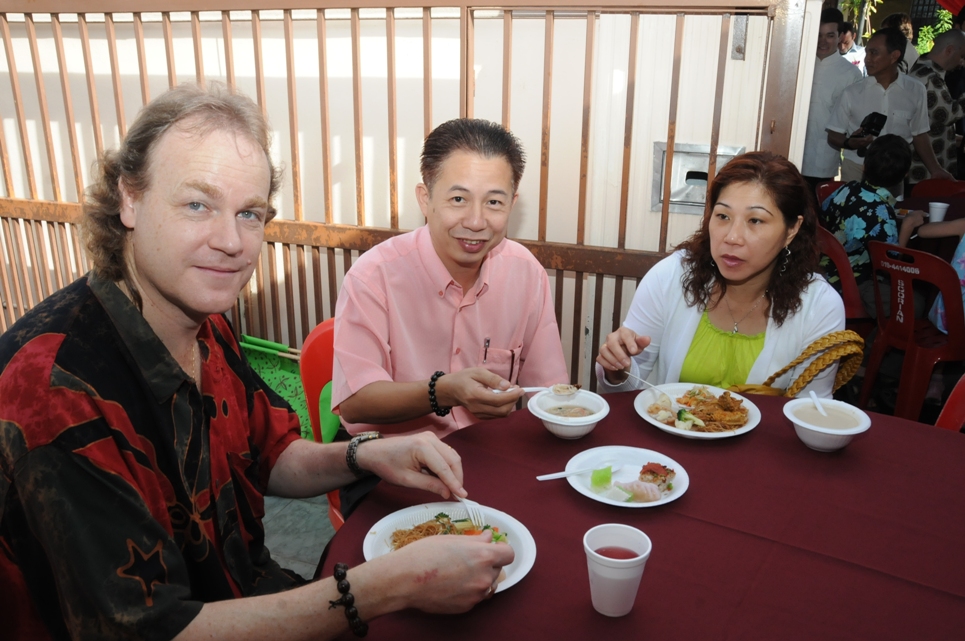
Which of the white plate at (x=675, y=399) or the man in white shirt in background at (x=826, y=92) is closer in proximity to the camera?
the white plate at (x=675, y=399)

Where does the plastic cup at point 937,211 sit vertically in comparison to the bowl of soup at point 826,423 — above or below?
above

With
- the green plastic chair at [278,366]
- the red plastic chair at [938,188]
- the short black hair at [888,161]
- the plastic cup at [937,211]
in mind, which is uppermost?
the short black hair at [888,161]

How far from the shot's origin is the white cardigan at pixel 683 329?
2.17 m

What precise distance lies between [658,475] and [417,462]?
506 mm

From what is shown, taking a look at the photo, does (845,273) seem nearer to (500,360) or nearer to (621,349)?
(621,349)

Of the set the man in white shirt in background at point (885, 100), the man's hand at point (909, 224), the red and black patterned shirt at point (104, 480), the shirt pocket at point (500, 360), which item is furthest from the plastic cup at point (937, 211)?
the red and black patterned shirt at point (104, 480)

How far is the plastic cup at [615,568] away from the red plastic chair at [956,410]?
1344 mm

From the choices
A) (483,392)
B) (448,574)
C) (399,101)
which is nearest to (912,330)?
(483,392)

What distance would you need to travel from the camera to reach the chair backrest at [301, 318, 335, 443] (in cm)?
217

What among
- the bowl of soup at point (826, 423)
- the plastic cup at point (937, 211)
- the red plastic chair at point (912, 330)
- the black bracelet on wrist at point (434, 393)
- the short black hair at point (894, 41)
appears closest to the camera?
the bowl of soup at point (826, 423)

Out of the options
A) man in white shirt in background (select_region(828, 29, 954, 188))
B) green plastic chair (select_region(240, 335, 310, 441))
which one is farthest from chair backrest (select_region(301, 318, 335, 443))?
man in white shirt in background (select_region(828, 29, 954, 188))

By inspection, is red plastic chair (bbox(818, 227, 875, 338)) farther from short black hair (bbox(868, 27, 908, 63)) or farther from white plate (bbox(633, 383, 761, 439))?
short black hair (bbox(868, 27, 908, 63))

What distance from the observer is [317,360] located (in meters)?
2.19

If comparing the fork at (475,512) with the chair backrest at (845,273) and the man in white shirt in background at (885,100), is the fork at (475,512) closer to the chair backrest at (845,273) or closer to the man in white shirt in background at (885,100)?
the chair backrest at (845,273)
